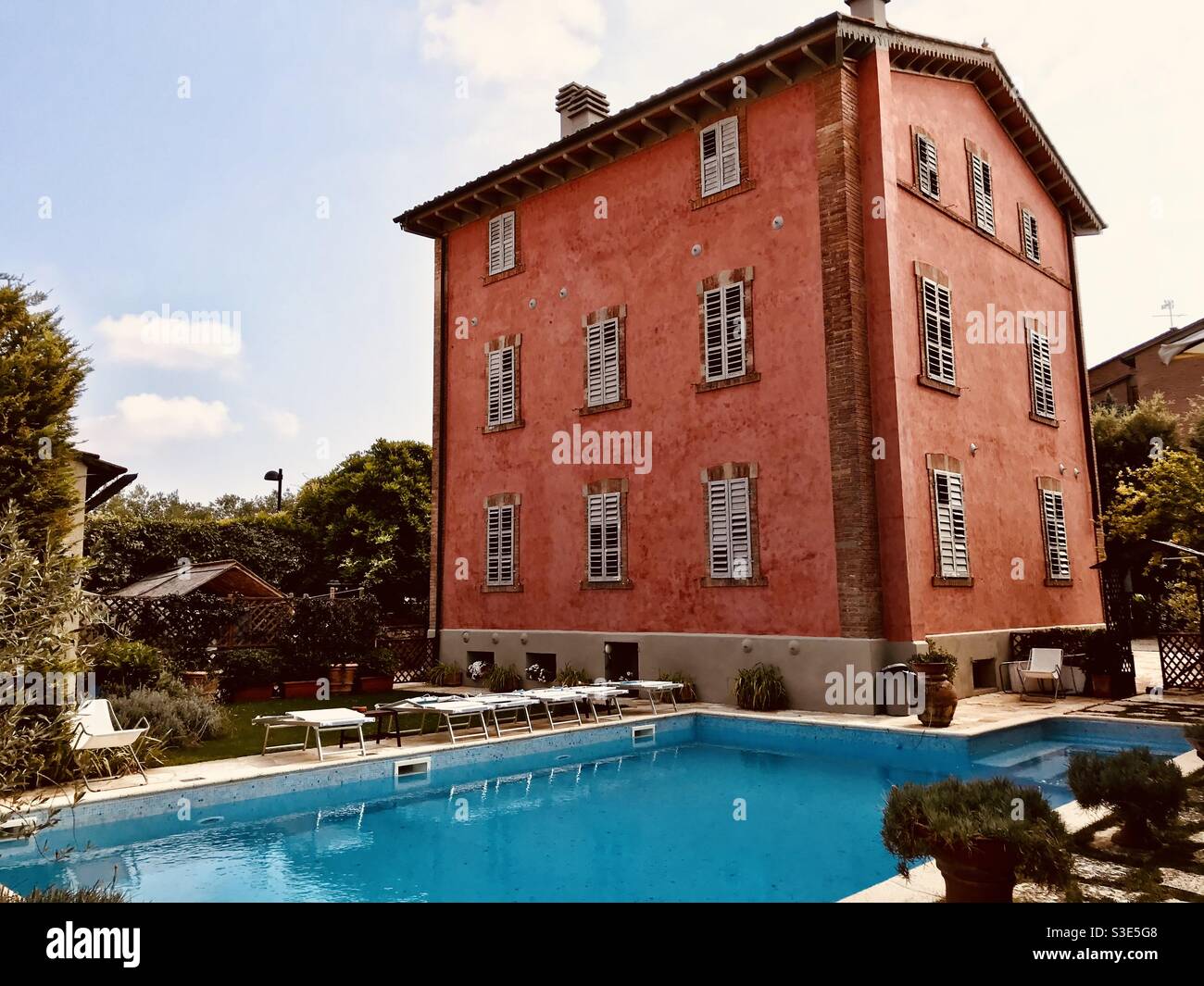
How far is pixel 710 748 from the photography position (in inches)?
480

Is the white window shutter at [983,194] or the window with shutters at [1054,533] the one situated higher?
the white window shutter at [983,194]

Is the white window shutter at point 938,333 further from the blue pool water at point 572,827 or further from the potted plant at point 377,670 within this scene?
the potted plant at point 377,670

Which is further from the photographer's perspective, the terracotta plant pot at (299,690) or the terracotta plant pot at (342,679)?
the terracotta plant pot at (342,679)

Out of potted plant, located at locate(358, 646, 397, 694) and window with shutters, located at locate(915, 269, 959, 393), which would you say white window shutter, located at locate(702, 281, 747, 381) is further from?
potted plant, located at locate(358, 646, 397, 694)

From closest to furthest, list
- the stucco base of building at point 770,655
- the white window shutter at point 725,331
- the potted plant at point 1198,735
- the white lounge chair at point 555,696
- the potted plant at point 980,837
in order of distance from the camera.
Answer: the potted plant at point 980,837 → the potted plant at point 1198,735 → the white lounge chair at point 555,696 → the stucco base of building at point 770,655 → the white window shutter at point 725,331

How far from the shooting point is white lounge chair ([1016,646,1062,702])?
14062mm

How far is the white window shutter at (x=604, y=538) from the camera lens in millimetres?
16625

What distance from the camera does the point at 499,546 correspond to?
18.7 metres

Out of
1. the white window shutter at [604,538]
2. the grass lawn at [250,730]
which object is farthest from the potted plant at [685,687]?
the grass lawn at [250,730]

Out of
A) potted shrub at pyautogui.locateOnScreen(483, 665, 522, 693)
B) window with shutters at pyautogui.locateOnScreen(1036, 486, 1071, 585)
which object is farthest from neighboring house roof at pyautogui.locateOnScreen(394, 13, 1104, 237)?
potted shrub at pyautogui.locateOnScreen(483, 665, 522, 693)

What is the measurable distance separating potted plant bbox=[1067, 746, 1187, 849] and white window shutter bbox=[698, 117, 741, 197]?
1225cm

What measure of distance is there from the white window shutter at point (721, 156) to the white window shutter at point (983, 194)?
5.26 meters
